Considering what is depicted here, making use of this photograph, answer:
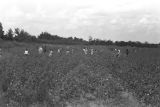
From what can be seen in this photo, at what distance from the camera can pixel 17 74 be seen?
17.1 meters

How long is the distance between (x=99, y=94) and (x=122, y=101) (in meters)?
1.17

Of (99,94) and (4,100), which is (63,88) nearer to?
(99,94)

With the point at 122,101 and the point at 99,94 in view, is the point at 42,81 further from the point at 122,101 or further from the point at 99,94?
the point at 122,101

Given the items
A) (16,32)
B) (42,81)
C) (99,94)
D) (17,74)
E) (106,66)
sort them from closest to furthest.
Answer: (99,94) < (42,81) < (17,74) < (106,66) < (16,32)

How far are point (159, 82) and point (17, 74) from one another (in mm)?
7636

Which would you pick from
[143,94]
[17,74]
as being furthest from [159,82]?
[17,74]

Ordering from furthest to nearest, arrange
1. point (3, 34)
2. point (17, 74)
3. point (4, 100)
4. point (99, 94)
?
point (3, 34) → point (17, 74) → point (99, 94) → point (4, 100)

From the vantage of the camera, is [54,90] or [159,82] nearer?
[54,90]

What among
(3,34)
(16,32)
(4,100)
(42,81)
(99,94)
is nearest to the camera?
(4,100)

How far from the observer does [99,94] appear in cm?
1389

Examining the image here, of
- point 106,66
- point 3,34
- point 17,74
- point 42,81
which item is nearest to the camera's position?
point 42,81

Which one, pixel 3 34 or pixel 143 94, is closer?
pixel 143 94

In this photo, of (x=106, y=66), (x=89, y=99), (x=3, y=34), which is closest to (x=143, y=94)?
(x=89, y=99)

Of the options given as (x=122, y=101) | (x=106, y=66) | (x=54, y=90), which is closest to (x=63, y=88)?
(x=54, y=90)
